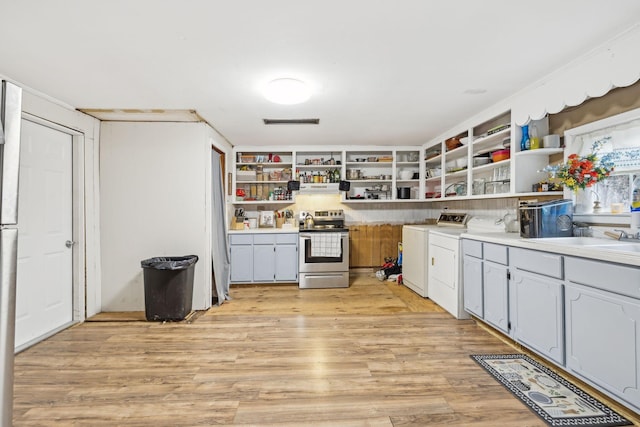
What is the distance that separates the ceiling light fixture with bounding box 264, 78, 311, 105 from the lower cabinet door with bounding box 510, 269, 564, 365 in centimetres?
231

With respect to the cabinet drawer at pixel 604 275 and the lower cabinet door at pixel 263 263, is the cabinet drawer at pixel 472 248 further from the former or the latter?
the lower cabinet door at pixel 263 263

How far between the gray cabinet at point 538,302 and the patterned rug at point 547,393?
15 centimetres

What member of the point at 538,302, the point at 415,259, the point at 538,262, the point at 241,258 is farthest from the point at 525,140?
the point at 241,258

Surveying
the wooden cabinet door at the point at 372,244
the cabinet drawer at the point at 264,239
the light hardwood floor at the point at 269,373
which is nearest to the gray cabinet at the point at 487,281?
the light hardwood floor at the point at 269,373

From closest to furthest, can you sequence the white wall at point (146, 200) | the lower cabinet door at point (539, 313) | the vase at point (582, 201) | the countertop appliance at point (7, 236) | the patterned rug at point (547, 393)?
the countertop appliance at point (7, 236) < the patterned rug at point (547, 393) < the lower cabinet door at point (539, 313) < the vase at point (582, 201) < the white wall at point (146, 200)

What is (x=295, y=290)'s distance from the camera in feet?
14.7

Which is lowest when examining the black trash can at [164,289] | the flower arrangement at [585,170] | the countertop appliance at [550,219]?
the black trash can at [164,289]

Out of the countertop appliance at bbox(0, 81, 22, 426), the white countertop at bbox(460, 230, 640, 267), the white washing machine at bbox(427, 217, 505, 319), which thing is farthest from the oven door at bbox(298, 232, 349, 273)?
the countertop appliance at bbox(0, 81, 22, 426)

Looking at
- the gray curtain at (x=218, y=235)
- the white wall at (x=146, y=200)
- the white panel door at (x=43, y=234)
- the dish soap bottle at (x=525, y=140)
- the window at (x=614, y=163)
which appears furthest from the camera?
the gray curtain at (x=218, y=235)

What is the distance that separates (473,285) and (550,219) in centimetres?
95

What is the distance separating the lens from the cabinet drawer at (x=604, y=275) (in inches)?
62.4

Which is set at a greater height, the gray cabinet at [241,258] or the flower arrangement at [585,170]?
the flower arrangement at [585,170]

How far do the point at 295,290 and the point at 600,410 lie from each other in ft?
11.1

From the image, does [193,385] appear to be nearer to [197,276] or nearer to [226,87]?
[197,276]
